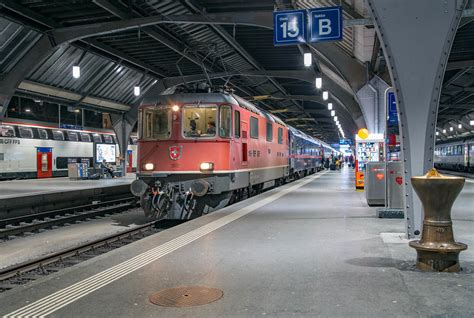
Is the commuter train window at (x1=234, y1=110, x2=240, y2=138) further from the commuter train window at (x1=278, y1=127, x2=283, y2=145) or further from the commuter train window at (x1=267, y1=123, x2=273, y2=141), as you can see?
the commuter train window at (x1=278, y1=127, x2=283, y2=145)

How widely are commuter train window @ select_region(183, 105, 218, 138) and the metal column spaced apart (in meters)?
5.94

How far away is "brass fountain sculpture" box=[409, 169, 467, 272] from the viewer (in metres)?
5.53

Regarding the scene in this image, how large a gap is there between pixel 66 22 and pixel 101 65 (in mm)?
6313

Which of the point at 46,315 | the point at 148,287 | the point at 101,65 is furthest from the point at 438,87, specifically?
the point at 101,65

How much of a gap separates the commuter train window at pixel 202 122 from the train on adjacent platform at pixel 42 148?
15696mm

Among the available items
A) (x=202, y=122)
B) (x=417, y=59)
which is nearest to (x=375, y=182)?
A: (x=202, y=122)

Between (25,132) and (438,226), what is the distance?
25490mm

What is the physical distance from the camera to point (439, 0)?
22.2 feet

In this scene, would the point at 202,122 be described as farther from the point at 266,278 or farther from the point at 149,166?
the point at 266,278

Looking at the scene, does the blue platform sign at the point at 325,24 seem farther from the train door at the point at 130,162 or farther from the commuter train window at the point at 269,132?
the train door at the point at 130,162

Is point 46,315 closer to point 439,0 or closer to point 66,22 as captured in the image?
point 439,0

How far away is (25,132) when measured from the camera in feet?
87.8

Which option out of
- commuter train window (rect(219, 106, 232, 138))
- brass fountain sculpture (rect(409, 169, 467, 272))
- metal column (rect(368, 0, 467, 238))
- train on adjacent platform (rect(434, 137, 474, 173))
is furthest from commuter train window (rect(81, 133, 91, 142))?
brass fountain sculpture (rect(409, 169, 467, 272))

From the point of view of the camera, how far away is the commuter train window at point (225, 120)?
40.9 ft
